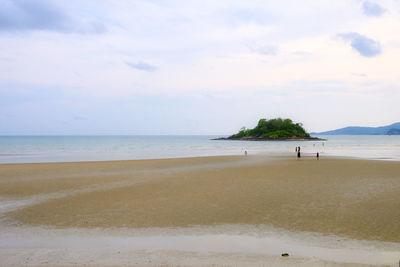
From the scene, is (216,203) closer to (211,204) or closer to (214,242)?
(211,204)

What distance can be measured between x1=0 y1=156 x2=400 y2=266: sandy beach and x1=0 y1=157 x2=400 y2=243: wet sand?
1.3 inches

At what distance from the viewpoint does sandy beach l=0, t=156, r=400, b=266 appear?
10.3 m

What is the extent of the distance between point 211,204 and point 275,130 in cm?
17435

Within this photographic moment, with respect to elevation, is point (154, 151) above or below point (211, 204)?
above

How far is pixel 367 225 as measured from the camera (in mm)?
10102

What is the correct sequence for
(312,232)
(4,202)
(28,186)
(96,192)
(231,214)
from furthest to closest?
1. (28,186)
2. (96,192)
3. (4,202)
4. (231,214)
5. (312,232)

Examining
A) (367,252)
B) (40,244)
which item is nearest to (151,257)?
(40,244)

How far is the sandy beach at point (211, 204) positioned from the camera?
10.3 m

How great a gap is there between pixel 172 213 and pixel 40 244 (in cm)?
477

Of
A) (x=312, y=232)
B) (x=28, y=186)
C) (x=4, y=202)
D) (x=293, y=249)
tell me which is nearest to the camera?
(x=293, y=249)

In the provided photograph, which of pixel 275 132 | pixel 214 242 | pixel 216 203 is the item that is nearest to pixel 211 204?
pixel 216 203

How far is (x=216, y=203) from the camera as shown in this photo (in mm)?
13500

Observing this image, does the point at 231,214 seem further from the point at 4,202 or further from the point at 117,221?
the point at 4,202

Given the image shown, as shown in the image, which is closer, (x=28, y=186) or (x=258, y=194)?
(x=258, y=194)
